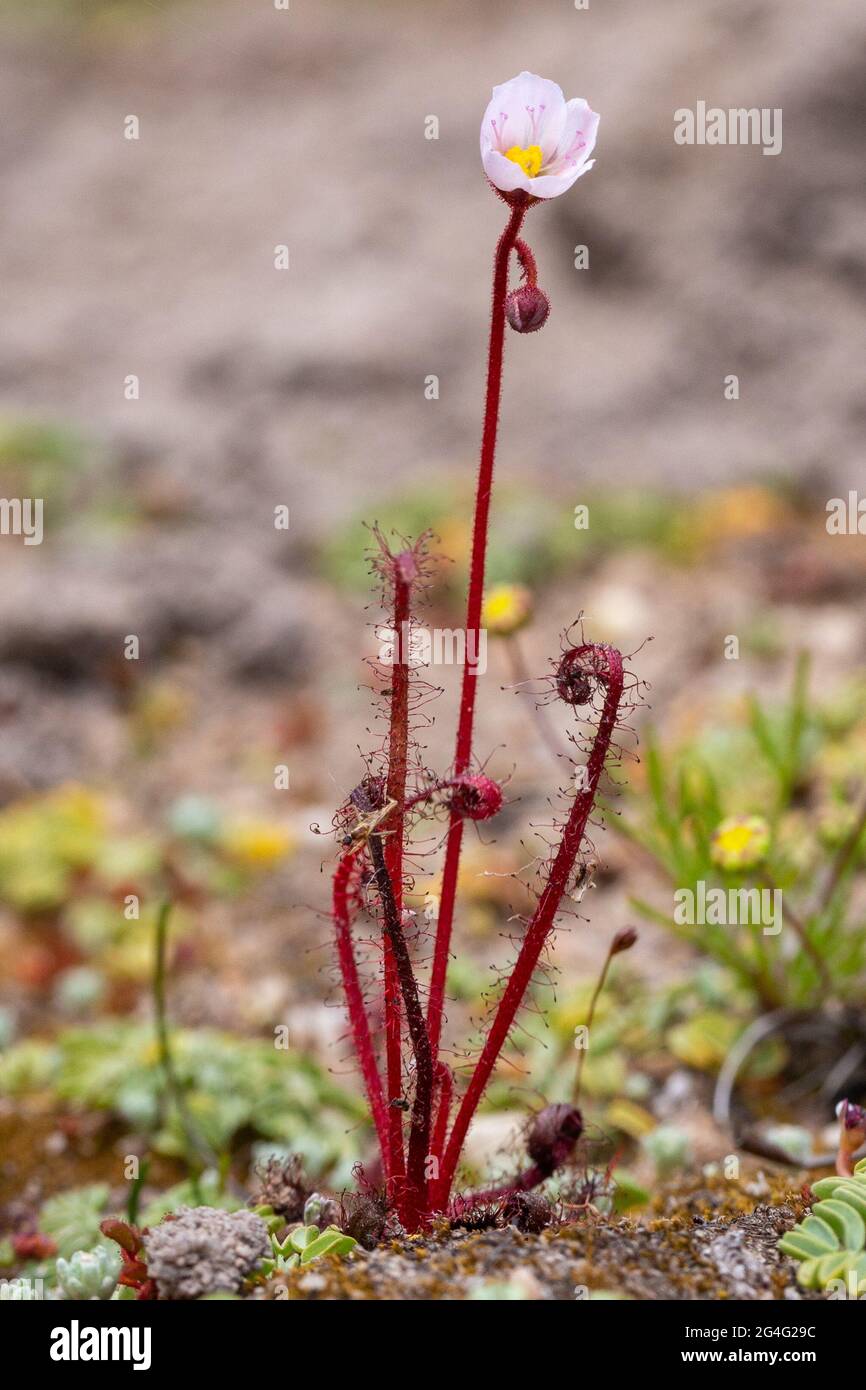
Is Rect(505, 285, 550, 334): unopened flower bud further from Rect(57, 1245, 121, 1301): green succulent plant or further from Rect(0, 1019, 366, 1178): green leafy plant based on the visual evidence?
Rect(0, 1019, 366, 1178): green leafy plant

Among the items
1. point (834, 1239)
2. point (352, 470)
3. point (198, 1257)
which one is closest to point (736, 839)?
point (834, 1239)

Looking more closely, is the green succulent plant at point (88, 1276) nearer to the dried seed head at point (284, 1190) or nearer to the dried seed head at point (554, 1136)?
the dried seed head at point (284, 1190)

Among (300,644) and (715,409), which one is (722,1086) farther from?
(715,409)

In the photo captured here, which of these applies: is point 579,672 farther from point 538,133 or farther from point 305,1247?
point 305,1247

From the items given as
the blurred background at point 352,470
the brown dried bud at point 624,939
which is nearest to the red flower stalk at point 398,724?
the brown dried bud at point 624,939

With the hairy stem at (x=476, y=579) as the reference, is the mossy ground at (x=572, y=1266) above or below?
below
